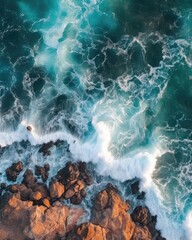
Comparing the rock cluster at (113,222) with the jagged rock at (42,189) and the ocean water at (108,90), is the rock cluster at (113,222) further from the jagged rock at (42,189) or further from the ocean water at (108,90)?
the jagged rock at (42,189)

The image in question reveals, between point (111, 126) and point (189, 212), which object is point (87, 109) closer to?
point (111, 126)

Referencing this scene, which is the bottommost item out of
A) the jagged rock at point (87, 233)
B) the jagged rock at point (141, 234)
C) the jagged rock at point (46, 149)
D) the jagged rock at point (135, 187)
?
the jagged rock at point (87, 233)

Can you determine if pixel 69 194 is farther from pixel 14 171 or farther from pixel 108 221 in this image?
pixel 14 171

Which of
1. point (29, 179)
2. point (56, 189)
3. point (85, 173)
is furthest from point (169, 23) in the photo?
point (29, 179)

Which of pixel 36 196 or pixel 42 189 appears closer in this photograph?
pixel 36 196

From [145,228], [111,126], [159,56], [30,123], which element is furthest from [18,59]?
[145,228]

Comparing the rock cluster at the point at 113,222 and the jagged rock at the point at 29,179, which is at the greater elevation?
the jagged rock at the point at 29,179

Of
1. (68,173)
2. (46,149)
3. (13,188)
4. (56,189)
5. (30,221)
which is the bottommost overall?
(30,221)

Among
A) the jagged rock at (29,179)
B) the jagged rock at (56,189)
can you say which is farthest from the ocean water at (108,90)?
the jagged rock at (56,189)
